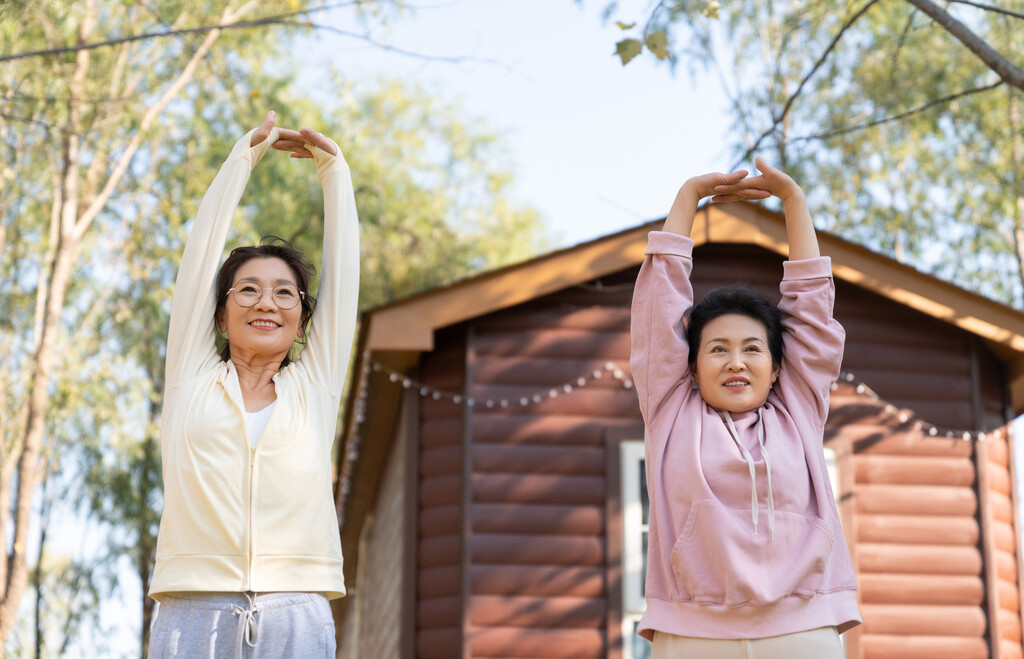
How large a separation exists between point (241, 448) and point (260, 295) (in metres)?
0.44

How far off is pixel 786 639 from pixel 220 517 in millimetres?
1340

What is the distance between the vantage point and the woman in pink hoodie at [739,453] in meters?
2.80

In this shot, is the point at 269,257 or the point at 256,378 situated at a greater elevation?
the point at 269,257

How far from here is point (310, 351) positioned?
123 inches

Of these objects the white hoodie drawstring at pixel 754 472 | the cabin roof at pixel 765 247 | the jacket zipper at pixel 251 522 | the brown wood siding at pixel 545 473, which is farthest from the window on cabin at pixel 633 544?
the jacket zipper at pixel 251 522

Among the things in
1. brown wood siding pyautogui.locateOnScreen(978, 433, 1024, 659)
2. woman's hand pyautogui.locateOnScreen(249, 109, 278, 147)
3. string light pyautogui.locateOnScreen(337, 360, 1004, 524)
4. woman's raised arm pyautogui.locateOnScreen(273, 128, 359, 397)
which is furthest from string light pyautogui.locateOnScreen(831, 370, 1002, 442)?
woman's hand pyautogui.locateOnScreen(249, 109, 278, 147)

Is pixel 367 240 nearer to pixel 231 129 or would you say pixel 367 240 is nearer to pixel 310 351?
pixel 231 129

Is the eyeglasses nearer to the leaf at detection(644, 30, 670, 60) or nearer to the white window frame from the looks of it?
the leaf at detection(644, 30, 670, 60)

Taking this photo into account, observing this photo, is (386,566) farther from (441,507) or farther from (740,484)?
(740,484)

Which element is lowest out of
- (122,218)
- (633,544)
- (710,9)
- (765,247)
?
(633,544)

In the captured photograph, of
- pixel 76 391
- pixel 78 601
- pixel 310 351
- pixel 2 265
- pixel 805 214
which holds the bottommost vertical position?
pixel 78 601

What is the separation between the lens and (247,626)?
2.69m

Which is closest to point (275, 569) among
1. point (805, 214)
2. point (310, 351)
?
point (310, 351)

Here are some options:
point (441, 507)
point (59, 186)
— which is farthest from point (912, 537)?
point (59, 186)
